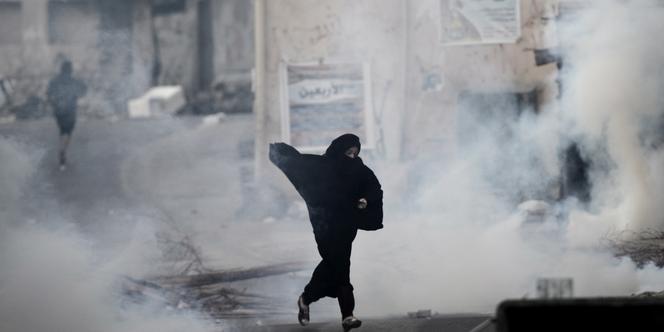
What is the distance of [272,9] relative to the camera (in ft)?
44.3

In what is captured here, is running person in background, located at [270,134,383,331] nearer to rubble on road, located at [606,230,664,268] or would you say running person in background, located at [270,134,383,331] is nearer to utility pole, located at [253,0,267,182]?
rubble on road, located at [606,230,664,268]

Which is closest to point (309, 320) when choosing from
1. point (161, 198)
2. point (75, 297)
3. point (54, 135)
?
point (75, 297)

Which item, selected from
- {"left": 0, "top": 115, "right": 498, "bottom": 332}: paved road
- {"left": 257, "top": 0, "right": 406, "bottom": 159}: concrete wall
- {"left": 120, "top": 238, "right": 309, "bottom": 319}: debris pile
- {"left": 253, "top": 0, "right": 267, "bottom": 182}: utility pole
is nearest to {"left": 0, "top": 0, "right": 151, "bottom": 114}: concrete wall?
{"left": 0, "top": 115, "right": 498, "bottom": 332}: paved road

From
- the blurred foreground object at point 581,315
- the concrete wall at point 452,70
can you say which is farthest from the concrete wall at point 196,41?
the blurred foreground object at point 581,315

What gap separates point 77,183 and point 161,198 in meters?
1.51

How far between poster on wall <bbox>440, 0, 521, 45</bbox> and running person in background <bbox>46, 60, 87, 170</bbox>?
228 inches

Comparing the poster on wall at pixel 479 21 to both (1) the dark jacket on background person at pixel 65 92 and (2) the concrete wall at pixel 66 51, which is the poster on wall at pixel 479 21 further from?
(2) the concrete wall at pixel 66 51

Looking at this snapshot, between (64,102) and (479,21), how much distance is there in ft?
21.6

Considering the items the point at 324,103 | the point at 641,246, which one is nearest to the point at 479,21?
the point at 324,103

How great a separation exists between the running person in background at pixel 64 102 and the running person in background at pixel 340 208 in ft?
28.3

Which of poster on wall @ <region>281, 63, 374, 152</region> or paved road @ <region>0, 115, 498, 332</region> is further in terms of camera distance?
poster on wall @ <region>281, 63, 374, 152</region>

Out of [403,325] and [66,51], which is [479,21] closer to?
[403,325]

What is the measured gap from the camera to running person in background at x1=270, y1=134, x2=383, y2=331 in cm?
831

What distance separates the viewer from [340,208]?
27.3ft
